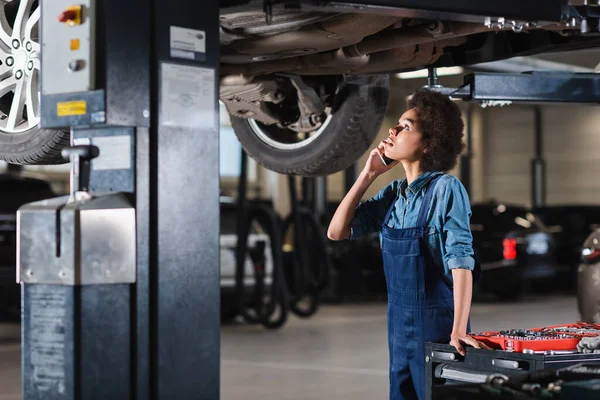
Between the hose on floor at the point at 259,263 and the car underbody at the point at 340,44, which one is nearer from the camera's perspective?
the car underbody at the point at 340,44

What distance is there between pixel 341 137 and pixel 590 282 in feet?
5.69

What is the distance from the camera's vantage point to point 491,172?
1945cm

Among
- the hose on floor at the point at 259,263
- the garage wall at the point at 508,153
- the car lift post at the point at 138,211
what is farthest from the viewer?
the garage wall at the point at 508,153

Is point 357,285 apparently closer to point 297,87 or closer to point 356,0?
point 297,87

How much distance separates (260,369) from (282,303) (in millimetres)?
2698

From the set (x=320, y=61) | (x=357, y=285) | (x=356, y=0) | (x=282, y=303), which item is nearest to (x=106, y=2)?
(x=356, y=0)

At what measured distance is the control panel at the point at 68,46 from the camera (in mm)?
2691

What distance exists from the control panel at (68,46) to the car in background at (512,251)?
9038mm

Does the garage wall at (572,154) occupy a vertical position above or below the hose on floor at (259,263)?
above

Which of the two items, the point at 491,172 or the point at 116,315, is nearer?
the point at 116,315

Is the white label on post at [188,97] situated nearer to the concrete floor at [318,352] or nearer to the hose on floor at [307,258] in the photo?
the concrete floor at [318,352]

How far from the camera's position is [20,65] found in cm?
407

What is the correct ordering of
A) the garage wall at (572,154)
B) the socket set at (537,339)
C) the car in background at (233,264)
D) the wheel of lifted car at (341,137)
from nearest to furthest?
the socket set at (537,339)
the wheel of lifted car at (341,137)
the car in background at (233,264)
the garage wall at (572,154)

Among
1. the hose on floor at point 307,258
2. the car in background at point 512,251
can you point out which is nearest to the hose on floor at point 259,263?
the hose on floor at point 307,258
